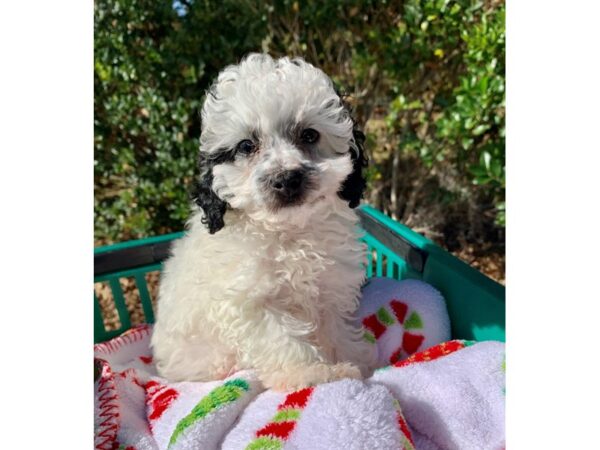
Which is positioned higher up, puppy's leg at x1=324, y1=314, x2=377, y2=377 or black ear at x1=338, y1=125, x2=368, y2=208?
black ear at x1=338, y1=125, x2=368, y2=208

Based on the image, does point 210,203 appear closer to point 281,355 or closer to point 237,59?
point 281,355

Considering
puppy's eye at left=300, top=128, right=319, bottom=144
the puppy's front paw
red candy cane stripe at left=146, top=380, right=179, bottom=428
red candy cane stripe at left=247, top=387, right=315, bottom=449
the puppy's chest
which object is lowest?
red candy cane stripe at left=146, top=380, right=179, bottom=428

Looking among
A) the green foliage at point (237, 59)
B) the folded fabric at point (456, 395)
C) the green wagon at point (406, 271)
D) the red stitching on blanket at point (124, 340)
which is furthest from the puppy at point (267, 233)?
the green foliage at point (237, 59)

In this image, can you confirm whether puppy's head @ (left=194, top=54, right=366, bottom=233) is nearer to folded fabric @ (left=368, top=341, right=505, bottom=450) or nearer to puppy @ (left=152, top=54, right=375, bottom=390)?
puppy @ (left=152, top=54, right=375, bottom=390)

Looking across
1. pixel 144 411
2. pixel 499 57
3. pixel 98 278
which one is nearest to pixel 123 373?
pixel 144 411

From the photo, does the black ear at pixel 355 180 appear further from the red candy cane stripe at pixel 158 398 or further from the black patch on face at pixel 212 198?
the red candy cane stripe at pixel 158 398

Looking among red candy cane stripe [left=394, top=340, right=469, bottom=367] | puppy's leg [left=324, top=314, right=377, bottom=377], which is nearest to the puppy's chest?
puppy's leg [left=324, top=314, right=377, bottom=377]

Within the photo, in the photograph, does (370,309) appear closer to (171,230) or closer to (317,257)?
(317,257)
